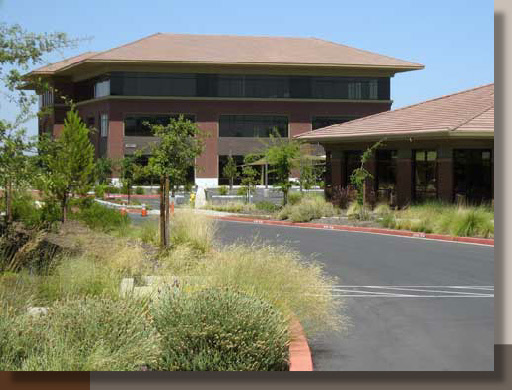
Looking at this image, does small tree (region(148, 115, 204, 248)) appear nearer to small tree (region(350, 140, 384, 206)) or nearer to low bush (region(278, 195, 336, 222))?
low bush (region(278, 195, 336, 222))

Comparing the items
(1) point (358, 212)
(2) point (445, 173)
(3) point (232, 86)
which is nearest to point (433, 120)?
(2) point (445, 173)

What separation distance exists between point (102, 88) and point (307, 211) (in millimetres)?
42107

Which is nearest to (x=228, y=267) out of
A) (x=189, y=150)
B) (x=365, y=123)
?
(x=189, y=150)

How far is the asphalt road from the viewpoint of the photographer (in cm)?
1078

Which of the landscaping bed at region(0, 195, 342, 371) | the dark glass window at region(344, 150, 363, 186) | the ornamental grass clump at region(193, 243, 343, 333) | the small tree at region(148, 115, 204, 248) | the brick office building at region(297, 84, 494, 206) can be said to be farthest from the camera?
the dark glass window at region(344, 150, 363, 186)

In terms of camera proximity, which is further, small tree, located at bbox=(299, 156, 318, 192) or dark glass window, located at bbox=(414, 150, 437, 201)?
small tree, located at bbox=(299, 156, 318, 192)

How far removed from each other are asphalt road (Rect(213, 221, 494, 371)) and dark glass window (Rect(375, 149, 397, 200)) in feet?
44.4

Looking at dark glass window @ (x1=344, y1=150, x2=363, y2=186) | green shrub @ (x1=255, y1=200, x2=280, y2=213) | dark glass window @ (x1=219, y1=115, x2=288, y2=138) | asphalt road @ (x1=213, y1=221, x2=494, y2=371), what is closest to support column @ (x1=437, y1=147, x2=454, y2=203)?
dark glass window @ (x1=344, y1=150, x2=363, y2=186)

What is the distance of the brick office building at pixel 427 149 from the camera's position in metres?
36.9

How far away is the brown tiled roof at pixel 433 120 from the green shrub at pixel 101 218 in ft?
45.6

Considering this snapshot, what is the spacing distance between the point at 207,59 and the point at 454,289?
2159 inches

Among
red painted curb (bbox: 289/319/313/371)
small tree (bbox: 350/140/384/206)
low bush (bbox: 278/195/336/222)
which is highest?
small tree (bbox: 350/140/384/206)

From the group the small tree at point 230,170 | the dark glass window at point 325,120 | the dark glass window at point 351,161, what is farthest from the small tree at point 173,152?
the dark glass window at point 325,120

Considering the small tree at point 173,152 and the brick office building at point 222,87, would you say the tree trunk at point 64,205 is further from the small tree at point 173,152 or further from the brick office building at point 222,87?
the brick office building at point 222,87
